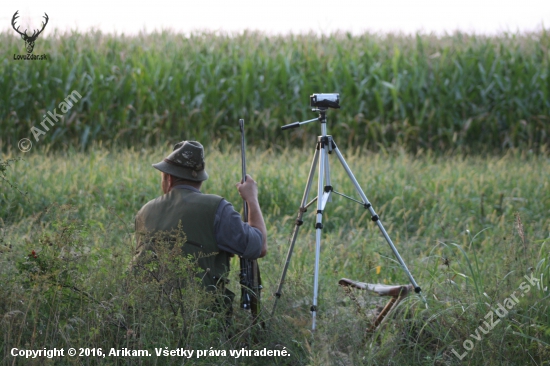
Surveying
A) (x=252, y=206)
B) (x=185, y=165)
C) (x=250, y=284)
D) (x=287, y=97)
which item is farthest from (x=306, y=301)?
(x=287, y=97)

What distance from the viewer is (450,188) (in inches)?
339

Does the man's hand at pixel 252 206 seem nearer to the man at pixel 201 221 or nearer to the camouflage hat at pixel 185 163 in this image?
the man at pixel 201 221

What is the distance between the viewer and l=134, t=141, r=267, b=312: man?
4.25 meters

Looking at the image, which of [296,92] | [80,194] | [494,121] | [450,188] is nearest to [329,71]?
[296,92]

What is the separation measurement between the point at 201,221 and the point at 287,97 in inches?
349

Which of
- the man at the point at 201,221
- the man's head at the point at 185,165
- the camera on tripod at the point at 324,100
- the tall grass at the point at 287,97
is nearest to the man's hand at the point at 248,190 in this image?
the man at the point at 201,221

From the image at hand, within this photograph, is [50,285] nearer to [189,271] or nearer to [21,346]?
[21,346]

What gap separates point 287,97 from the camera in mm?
12906

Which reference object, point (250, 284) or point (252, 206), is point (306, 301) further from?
point (252, 206)

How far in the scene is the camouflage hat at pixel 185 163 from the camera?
4387 mm

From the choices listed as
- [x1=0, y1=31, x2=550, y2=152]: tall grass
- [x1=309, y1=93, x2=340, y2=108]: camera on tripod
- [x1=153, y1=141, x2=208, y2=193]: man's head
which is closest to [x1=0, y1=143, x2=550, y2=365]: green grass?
[x1=153, y1=141, x2=208, y2=193]: man's head

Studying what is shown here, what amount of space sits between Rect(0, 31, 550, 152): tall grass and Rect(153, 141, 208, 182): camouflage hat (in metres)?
7.92

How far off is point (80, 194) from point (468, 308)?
17.0ft

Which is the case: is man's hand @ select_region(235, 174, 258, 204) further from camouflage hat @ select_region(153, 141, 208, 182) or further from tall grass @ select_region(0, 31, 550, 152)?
tall grass @ select_region(0, 31, 550, 152)
